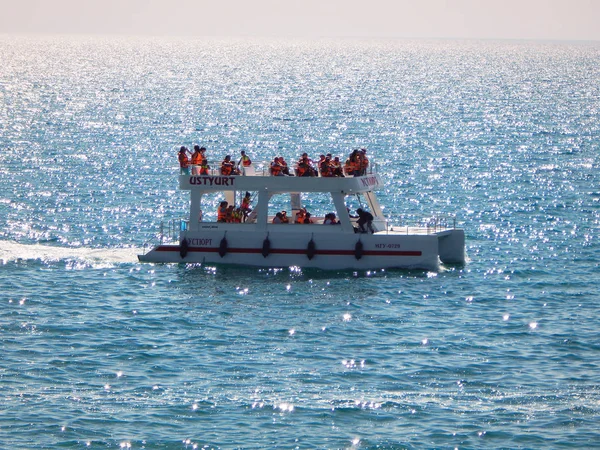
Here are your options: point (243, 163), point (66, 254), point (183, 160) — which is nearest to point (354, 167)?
point (243, 163)

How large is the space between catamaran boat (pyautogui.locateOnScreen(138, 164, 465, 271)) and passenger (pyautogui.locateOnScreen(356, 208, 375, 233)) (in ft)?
0.15

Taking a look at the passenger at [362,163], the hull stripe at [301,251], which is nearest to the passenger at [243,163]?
the hull stripe at [301,251]

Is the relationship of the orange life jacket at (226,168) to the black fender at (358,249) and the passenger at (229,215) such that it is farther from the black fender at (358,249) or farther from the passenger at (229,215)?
the black fender at (358,249)

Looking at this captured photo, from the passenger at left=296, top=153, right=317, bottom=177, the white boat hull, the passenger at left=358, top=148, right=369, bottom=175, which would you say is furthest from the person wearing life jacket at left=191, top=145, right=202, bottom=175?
the passenger at left=358, top=148, right=369, bottom=175

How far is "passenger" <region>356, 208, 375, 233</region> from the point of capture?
4131cm

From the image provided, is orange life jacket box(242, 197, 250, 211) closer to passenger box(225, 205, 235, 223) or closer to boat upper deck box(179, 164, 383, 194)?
passenger box(225, 205, 235, 223)

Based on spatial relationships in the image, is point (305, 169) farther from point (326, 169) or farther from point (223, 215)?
point (223, 215)

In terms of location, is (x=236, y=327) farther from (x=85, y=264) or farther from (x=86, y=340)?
(x=85, y=264)

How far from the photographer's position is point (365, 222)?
41.4 m

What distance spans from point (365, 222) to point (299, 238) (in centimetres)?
220

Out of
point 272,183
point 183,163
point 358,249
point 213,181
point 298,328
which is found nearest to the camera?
point 298,328

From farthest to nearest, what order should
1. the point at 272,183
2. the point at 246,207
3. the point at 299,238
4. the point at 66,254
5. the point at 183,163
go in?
the point at 66,254 < the point at 246,207 < the point at 183,163 < the point at 272,183 < the point at 299,238

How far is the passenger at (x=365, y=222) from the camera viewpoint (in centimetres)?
4131

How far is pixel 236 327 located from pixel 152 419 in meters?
7.70
